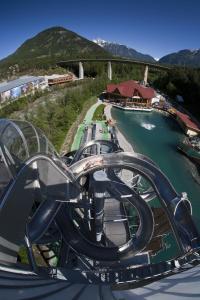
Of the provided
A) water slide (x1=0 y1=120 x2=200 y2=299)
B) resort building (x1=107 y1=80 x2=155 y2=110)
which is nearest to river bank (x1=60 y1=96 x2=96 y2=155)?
resort building (x1=107 y1=80 x2=155 y2=110)

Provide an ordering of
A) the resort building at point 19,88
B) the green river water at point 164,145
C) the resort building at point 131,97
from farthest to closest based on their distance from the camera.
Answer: the resort building at point 131,97
the resort building at point 19,88
the green river water at point 164,145

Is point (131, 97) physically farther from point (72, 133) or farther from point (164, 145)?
point (72, 133)

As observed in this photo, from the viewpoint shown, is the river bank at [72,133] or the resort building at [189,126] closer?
the river bank at [72,133]

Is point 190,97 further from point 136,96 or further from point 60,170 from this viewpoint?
point 60,170

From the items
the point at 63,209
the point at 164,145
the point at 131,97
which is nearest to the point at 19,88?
the point at 131,97

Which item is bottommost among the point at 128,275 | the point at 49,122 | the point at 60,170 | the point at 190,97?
the point at 128,275

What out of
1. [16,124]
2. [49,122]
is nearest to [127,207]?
[16,124]

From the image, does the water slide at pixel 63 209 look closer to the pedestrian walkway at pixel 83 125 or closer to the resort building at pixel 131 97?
the pedestrian walkway at pixel 83 125

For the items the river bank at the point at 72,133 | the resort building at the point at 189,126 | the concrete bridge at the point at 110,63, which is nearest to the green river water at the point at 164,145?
the resort building at the point at 189,126
